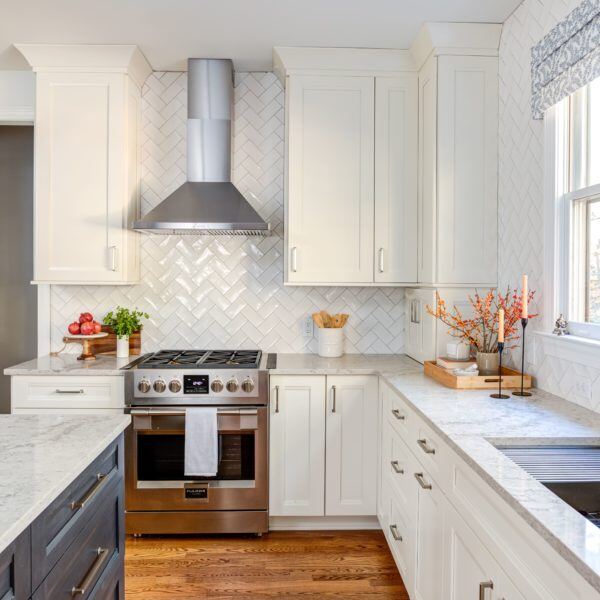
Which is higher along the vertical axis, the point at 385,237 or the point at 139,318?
the point at 385,237

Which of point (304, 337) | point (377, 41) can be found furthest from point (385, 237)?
point (377, 41)

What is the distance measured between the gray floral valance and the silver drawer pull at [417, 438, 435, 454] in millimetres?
1412

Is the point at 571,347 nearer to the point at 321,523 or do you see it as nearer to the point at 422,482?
the point at 422,482

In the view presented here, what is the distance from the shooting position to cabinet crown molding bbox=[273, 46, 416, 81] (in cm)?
314

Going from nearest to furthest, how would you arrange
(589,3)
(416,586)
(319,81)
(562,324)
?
(589,3) < (416,586) < (562,324) < (319,81)

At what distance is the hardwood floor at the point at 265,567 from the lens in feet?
8.15

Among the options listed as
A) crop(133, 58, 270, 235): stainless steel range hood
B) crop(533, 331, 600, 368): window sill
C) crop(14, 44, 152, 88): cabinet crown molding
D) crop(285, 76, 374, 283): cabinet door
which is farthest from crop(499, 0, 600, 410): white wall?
crop(14, 44, 152, 88): cabinet crown molding

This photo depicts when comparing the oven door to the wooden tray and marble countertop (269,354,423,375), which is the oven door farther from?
the wooden tray

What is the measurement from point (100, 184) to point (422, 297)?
2006 millimetres

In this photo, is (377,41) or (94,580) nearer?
(94,580)

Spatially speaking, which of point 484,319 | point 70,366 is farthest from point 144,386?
point 484,319

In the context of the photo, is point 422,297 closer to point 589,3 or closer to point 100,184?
point 589,3

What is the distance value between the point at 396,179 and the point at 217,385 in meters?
1.57

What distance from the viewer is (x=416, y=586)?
2.12 meters
